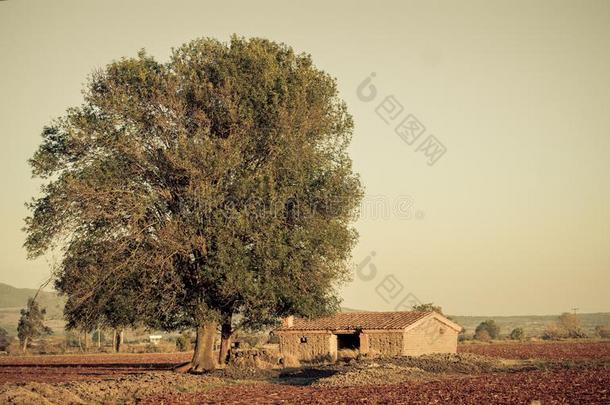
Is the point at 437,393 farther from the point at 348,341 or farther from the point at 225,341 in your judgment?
the point at 348,341

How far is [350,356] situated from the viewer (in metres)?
55.8

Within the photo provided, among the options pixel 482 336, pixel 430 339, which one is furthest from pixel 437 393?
pixel 482 336

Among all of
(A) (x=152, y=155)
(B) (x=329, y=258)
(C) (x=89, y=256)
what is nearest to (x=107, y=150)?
(A) (x=152, y=155)

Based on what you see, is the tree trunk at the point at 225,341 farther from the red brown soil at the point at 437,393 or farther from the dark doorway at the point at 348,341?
the dark doorway at the point at 348,341

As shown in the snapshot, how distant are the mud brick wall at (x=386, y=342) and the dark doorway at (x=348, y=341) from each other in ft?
13.3

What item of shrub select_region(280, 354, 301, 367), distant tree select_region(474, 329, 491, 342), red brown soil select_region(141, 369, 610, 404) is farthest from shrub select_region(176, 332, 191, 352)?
red brown soil select_region(141, 369, 610, 404)

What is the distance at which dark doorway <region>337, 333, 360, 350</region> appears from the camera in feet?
196

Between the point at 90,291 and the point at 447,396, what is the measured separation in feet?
64.1

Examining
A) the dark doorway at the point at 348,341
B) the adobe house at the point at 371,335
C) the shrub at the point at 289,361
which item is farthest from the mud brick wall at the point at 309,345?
the shrub at the point at 289,361

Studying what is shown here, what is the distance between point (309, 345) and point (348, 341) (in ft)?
14.4

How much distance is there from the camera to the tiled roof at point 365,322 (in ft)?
184

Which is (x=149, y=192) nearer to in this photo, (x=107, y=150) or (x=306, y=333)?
(x=107, y=150)

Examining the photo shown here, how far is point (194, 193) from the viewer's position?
35875 millimetres

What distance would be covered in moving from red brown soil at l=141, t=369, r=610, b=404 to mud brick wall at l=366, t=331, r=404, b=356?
66.3 ft
